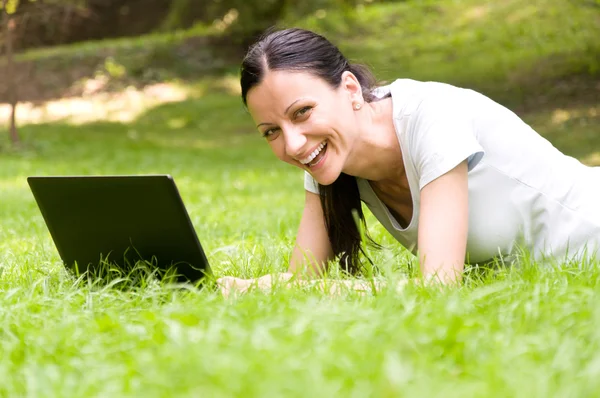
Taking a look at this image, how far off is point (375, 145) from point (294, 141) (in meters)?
0.38

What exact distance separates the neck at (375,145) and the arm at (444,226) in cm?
34

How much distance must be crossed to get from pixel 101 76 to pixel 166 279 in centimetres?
1709

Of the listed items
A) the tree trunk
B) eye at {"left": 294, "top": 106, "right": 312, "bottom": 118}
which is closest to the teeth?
eye at {"left": 294, "top": 106, "right": 312, "bottom": 118}

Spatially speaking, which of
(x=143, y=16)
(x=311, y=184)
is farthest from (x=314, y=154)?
(x=143, y=16)

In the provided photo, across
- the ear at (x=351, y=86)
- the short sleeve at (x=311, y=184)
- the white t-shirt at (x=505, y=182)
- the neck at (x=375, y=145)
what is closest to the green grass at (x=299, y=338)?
the white t-shirt at (x=505, y=182)

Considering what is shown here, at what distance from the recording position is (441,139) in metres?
2.97

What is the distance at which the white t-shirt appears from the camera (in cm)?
312

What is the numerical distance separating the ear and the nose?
0.27m

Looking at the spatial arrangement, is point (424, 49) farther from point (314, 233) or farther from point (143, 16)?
point (314, 233)

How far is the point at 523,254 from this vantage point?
10.1 feet

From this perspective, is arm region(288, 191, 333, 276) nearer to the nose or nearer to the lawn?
the lawn

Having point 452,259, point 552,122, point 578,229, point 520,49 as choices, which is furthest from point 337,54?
point 520,49

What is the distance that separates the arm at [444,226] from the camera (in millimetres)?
2809

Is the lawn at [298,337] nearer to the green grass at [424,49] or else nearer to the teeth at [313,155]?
the teeth at [313,155]
